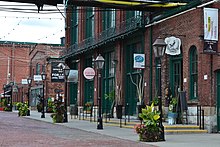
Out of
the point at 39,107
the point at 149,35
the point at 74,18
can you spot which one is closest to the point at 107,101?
the point at 149,35

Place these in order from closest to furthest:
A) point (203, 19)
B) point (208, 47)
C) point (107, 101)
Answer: point (208, 47), point (203, 19), point (107, 101)

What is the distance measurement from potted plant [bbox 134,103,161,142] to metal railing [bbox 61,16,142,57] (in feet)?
42.0

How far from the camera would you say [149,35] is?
29672mm

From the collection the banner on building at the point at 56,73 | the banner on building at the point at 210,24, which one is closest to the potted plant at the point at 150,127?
the banner on building at the point at 210,24

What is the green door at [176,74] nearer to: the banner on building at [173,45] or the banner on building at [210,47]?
the banner on building at [173,45]

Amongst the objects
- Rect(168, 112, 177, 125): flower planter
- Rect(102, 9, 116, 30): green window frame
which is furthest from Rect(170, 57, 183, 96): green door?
Rect(102, 9, 116, 30): green window frame

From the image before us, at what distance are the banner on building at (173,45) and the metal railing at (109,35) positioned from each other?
492cm

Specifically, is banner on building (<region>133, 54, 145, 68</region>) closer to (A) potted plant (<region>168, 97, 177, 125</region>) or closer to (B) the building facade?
(B) the building facade

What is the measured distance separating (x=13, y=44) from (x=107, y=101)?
53.3m

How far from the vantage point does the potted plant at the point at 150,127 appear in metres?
17.8

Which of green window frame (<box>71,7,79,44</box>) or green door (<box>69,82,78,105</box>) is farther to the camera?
green door (<box>69,82,78,105</box>)

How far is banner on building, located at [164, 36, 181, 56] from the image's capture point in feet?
83.3

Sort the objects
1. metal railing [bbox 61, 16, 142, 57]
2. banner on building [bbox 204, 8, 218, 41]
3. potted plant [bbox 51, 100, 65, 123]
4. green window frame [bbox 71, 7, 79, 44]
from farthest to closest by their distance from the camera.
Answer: green window frame [bbox 71, 7, 79, 44]
potted plant [bbox 51, 100, 65, 123]
metal railing [bbox 61, 16, 142, 57]
banner on building [bbox 204, 8, 218, 41]

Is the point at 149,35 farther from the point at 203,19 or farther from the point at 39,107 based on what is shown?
the point at 39,107
